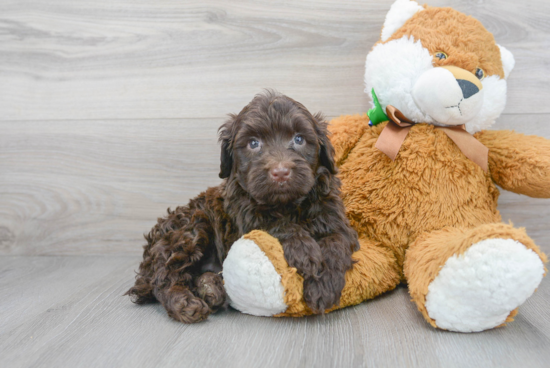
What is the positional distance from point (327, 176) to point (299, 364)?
26.5 inches

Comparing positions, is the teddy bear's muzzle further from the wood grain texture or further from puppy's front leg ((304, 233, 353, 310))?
the wood grain texture

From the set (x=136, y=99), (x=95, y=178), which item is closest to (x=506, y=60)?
(x=136, y=99)

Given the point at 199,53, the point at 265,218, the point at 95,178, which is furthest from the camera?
the point at 95,178

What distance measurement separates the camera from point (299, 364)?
114 centimetres

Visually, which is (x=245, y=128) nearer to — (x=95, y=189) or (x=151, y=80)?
(x=151, y=80)

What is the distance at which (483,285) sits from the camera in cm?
118

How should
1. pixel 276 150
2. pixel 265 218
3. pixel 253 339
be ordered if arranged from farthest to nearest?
pixel 265 218 < pixel 276 150 < pixel 253 339

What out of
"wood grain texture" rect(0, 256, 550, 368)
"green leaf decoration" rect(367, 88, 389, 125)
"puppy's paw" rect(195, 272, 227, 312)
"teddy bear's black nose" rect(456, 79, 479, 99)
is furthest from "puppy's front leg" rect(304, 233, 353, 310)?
"teddy bear's black nose" rect(456, 79, 479, 99)

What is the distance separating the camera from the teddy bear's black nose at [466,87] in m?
1.54

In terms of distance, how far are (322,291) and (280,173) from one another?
40 centimetres

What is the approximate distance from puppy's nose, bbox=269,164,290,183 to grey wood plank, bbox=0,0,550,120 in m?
0.96

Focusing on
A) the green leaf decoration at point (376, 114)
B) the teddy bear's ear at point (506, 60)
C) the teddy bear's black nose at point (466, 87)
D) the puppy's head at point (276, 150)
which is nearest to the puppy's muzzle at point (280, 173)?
the puppy's head at point (276, 150)

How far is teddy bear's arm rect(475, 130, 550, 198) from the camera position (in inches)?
62.9

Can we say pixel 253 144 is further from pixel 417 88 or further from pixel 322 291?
pixel 417 88
